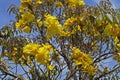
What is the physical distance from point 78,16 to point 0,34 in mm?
1346

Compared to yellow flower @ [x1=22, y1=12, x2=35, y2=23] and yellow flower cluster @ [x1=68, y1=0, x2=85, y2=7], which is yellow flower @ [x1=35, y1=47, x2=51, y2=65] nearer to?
yellow flower @ [x1=22, y1=12, x2=35, y2=23]

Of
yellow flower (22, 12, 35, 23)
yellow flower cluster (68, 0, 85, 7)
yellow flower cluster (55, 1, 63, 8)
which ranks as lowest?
yellow flower (22, 12, 35, 23)

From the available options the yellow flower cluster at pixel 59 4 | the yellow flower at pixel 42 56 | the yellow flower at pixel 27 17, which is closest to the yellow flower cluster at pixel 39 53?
the yellow flower at pixel 42 56

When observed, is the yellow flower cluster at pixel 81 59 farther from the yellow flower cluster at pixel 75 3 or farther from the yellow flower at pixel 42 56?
the yellow flower cluster at pixel 75 3

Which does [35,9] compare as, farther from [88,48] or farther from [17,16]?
[88,48]

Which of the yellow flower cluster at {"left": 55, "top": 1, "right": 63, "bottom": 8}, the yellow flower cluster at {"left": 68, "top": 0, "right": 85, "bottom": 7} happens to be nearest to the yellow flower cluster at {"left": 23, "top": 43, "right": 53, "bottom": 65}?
the yellow flower cluster at {"left": 68, "top": 0, "right": 85, "bottom": 7}

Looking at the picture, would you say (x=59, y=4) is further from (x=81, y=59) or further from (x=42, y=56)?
(x=42, y=56)

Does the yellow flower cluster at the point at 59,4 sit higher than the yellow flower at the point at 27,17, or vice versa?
the yellow flower cluster at the point at 59,4

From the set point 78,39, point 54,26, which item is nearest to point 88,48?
point 78,39

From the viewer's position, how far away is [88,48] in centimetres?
612

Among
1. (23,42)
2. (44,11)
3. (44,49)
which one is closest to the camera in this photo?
(44,49)

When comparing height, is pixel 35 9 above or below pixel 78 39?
above

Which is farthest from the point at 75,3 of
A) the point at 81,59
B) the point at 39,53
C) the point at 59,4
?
the point at 39,53

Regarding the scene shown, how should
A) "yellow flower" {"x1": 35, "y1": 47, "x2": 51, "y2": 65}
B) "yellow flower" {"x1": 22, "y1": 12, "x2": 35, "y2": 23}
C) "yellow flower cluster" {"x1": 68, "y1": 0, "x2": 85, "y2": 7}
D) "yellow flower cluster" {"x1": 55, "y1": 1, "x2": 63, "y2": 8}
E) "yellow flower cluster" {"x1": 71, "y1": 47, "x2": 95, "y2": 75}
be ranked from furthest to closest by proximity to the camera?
"yellow flower cluster" {"x1": 55, "y1": 1, "x2": 63, "y2": 8}, "yellow flower cluster" {"x1": 68, "y1": 0, "x2": 85, "y2": 7}, "yellow flower" {"x1": 22, "y1": 12, "x2": 35, "y2": 23}, "yellow flower cluster" {"x1": 71, "y1": 47, "x2": 95, "y2": 75}, "yellow flower" {"x1": 35, "y1": 47, "x2": 51, "y2": 65}
